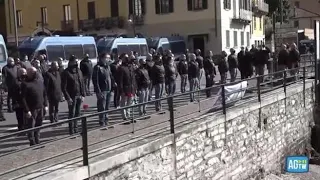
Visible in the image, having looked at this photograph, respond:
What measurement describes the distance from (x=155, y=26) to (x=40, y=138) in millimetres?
A: 37727

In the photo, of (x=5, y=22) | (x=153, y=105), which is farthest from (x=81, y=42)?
(x=5, y=22)

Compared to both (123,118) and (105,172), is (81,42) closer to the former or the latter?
(123,118)

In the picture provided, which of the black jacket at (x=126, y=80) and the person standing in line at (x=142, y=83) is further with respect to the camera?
the person standing in line at (x=142, y=83)

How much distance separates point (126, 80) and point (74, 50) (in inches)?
554

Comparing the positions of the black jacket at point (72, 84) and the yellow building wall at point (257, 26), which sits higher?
the yellow building wall at point (257, 26)

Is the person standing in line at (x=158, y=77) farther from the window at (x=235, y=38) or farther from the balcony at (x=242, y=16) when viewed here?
the window at (x=235, y=38)

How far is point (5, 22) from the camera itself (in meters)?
53.6

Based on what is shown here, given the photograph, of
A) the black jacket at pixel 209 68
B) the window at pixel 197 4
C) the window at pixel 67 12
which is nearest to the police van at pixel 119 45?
the black jacket at pixel 209 68

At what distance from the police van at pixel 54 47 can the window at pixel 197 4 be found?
61.2ft

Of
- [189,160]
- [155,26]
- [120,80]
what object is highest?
[155,26]

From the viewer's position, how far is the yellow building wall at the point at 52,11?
47.3 metres

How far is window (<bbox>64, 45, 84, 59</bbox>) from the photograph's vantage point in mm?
24636

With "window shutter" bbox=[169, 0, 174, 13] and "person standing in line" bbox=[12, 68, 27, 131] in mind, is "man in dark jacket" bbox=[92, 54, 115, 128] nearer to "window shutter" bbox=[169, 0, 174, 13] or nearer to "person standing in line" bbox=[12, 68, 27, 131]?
Result: "person standing in line" bbox=[12, 68, 27, 131]

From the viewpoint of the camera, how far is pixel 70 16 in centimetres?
4969
